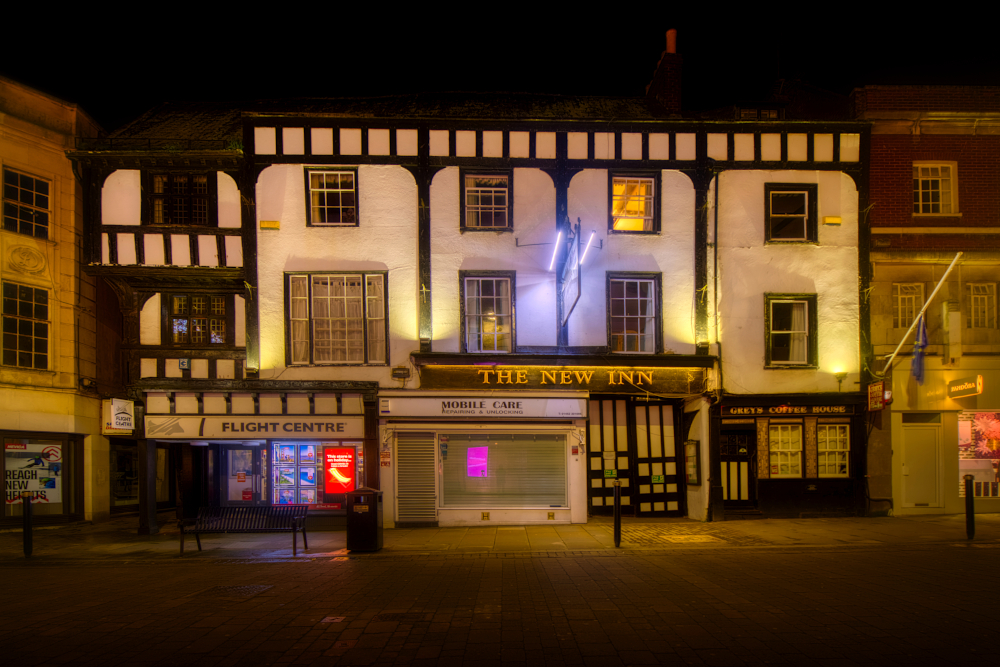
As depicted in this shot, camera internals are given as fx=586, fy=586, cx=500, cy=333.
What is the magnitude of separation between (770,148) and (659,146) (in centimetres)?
302

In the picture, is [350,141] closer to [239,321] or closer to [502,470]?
[239,321]

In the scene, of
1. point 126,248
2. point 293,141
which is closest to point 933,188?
point 293,141

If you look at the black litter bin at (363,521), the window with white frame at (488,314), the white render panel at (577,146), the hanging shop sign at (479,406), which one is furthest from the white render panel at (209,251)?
the white render panel at (577,146)

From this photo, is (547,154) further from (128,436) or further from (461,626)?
(128,436)

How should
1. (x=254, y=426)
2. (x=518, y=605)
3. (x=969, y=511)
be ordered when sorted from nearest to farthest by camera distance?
(x=518, y=605), (x=969, y=511), (x=254, y=426)

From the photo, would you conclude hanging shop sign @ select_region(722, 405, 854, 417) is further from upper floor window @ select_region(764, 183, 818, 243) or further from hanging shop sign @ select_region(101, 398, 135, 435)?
hanging shop sign @ select_region(101, 398, 135, 435)

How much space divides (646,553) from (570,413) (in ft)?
15.2

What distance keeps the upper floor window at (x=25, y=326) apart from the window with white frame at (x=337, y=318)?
266 inches

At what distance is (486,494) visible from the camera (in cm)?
1519

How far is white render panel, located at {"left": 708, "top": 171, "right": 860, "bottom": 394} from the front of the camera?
1542 cm

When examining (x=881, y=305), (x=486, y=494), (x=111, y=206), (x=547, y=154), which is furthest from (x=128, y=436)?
(x=881, y=305)

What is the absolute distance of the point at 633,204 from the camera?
1575 cm

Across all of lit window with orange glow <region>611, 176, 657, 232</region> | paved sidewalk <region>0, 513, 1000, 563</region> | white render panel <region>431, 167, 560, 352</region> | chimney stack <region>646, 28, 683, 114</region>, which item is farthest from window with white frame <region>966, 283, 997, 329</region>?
white render panel <region>431, 167, 560, 352</region>

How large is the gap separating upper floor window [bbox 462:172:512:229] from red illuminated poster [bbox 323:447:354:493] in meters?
6.92
